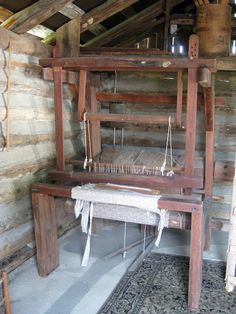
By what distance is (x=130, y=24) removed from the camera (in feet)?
13.1

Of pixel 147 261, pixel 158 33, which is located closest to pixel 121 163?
pixel 147 261

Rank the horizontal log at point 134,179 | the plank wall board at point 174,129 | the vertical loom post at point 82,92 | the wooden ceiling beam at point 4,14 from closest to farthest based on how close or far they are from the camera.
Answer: the wooden ceiling beam at point 4,14 → the horizontal log at point 134,179 → the vertical loom post at point 82,92 → the plank wall board at point 174,129

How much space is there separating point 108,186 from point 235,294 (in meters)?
1.26

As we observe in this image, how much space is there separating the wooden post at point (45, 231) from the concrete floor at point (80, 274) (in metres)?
0.11

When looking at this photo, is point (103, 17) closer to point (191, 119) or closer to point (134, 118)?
point (134, 118)

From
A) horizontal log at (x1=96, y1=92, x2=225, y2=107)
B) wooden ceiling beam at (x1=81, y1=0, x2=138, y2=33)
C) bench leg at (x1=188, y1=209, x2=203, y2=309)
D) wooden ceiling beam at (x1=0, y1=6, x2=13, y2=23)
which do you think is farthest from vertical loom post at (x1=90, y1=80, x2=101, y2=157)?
bench leg at (x1=188, y1=209, x2=203, y2=309)

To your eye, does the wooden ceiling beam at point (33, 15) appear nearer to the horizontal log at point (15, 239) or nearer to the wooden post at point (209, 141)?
the wooden post at point (209, 141)

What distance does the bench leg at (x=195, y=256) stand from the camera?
2514mm

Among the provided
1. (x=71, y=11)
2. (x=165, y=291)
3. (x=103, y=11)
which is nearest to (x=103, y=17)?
(x=103, y=11)

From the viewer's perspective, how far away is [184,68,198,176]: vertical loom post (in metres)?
2.77

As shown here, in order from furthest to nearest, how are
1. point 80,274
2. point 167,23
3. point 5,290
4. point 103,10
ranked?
1. point 167,23
2. point 103,10
3. point 80,274
4. point 5,290

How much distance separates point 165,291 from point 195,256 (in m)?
0.49

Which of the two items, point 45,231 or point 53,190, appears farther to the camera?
point 45,231

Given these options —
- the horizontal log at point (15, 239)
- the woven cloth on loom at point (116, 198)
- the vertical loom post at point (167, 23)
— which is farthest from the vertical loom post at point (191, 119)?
the vertical loom post at point (167, 23)
